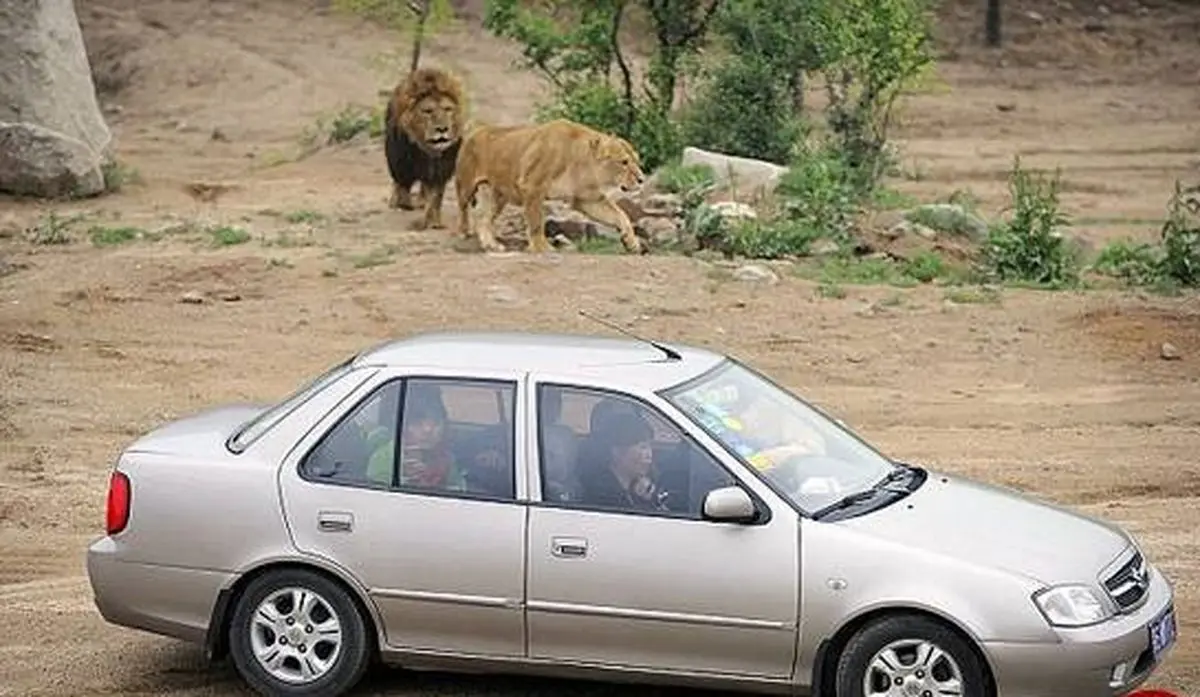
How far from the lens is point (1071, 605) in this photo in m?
7.60

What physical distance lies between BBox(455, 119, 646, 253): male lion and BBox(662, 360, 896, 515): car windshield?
30.6ft

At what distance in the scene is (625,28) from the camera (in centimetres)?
2622

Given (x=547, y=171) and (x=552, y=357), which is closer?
(x=552, y=357)

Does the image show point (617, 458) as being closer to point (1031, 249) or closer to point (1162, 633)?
point (1162, 633)

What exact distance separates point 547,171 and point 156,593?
33.1 ft

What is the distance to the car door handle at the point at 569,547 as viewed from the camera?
794 centimetres

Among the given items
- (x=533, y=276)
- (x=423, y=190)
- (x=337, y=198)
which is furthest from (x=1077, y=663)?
(x=337, y=198)

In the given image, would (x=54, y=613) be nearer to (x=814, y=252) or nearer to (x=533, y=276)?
(x=533, y=276)

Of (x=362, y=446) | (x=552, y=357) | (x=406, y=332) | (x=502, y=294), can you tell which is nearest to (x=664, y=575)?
(x=552, y=357)

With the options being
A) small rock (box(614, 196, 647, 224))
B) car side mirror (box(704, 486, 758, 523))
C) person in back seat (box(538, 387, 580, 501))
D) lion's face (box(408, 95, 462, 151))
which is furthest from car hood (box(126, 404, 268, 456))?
lion's face (box(408, 95, 462, 151))

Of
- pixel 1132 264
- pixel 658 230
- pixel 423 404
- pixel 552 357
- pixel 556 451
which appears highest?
pixel 552 357

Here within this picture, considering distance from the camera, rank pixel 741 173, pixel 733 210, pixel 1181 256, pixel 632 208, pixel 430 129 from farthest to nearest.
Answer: pixel 741 173
pixel 430 129
pixel 632 208
pixel 733 210
pixel 1181 256

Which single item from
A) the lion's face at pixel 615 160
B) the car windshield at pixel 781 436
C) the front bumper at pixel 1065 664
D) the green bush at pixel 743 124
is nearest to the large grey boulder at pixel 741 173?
the green bush at pixel 743 124

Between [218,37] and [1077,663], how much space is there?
27.5 m
